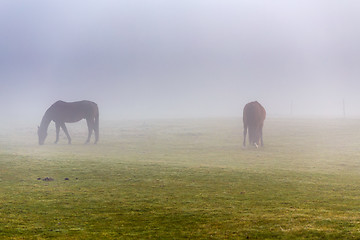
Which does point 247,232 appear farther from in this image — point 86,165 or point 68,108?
point 68,108

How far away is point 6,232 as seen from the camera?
478 inches

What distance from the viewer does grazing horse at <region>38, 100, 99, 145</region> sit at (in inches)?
1854

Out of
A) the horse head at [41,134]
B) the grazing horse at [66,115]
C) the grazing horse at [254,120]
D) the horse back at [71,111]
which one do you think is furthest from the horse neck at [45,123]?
the grazing horse at [254,120]

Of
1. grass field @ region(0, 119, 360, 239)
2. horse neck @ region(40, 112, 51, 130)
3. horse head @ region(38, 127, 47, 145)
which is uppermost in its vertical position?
horse neck @ region(40, 112, 51, 130)

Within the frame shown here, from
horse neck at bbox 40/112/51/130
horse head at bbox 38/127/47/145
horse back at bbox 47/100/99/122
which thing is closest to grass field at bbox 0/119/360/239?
horse head at bbox 38/127/47/145

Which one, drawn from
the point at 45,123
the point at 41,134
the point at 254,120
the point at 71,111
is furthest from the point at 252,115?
the point at 41,134

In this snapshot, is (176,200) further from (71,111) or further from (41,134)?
(71,111)

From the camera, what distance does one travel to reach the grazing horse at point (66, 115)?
155 feet

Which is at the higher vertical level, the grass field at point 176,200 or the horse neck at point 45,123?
the horse neck at point 45,123

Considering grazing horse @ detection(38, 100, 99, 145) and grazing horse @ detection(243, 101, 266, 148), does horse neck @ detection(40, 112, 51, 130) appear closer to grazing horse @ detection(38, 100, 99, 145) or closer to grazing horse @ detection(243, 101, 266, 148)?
grazing horse @ detection(38, 100, 99, 145)

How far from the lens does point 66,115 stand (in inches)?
1882

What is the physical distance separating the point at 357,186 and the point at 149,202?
1167cm

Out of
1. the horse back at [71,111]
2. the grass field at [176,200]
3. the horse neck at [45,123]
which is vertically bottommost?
the grass field at [176,200]

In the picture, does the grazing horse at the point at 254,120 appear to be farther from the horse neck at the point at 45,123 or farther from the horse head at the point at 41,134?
the horse head at the point at 41,134
